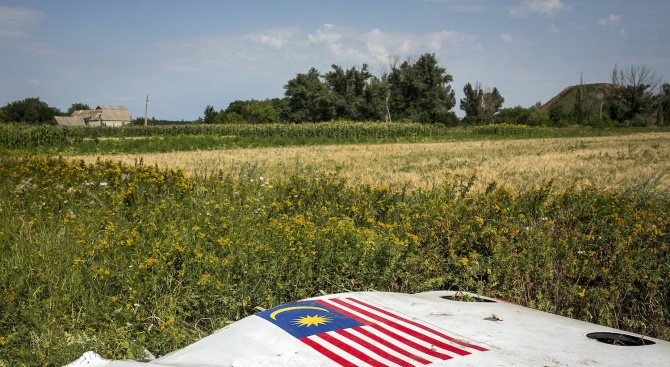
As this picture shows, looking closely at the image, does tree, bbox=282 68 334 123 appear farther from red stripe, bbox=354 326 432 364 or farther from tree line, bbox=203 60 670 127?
red stripe, bbox=354 326 432 364

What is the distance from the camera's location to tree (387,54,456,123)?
71062 mm

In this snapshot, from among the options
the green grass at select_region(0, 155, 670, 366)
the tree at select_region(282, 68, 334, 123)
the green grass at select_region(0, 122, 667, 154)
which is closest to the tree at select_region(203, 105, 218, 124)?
the tree at select_region(282, 68, 334, 123)

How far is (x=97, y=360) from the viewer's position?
2576 mm

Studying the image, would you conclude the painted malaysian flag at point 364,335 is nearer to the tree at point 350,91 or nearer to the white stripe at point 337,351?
the white stripe at point 337,351

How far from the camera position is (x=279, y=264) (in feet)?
15.0

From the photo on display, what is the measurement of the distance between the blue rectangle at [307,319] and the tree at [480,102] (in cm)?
7716

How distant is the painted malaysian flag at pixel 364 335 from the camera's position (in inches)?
98.1

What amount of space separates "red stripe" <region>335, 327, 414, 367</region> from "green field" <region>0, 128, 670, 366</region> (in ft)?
5.01

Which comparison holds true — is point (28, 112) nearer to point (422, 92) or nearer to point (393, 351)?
point (422, 92)

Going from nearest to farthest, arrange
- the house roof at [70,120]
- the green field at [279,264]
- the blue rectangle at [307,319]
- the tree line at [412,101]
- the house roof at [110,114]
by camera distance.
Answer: the blue rectangle at [307,319], the green field at [279,264], the tree line at [412,101], the house roof at [70,120], the house roof at [110,114]

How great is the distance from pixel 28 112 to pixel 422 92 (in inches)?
2554

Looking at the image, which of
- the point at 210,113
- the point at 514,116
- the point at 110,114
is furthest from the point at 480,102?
the point at 110,114

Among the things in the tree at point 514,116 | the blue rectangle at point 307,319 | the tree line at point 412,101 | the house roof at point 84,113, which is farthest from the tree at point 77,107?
the blue rectangle at point 307,319

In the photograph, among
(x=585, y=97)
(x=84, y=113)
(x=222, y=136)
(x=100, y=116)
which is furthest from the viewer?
(x=84, y=113)
